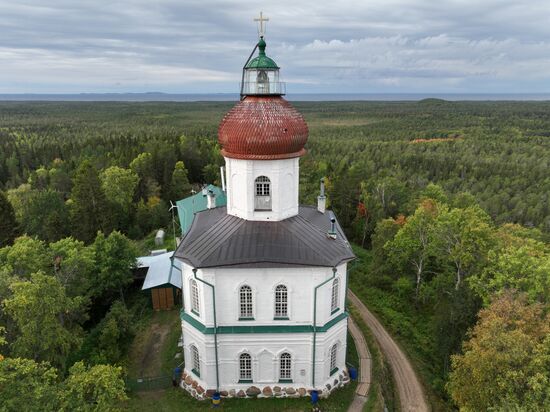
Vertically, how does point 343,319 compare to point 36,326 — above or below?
below

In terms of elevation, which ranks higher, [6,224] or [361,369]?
[6,224]

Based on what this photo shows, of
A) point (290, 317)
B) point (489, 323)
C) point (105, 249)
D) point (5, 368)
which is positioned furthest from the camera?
point (105, 249)

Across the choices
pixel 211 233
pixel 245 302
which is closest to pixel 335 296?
pixel 245 302

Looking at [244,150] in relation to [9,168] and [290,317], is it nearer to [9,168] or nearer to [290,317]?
[290,317]

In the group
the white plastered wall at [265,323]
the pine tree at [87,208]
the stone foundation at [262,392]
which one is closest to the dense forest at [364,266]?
the pine tree at [87,208]

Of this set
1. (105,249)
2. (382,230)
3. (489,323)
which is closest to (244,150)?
(489,323)

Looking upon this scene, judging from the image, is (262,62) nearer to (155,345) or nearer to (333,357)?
(333,357)
